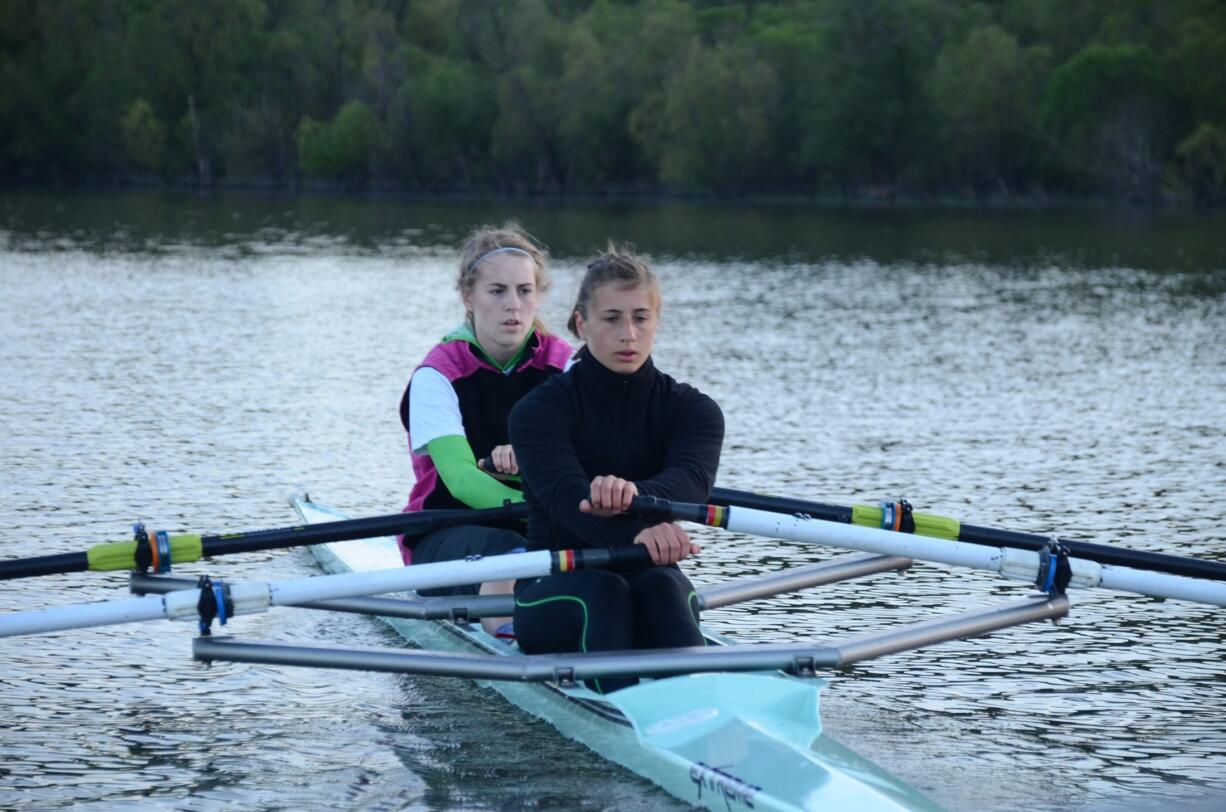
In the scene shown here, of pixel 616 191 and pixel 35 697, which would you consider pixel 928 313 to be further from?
pixel 616 191

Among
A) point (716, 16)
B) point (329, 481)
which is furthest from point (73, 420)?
point (716, 16)

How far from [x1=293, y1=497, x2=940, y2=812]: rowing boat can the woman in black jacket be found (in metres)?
0.22

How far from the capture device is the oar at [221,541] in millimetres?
6086

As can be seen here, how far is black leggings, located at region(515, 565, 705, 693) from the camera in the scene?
5516mm

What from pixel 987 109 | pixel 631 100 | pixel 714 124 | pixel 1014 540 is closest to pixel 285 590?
pixel 1014 540

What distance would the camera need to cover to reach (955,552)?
5.82m

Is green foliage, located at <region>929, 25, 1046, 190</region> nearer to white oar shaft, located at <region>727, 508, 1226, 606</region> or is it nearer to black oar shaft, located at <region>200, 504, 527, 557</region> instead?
black oar shaft, located at <region>200, 504, 527, 557</region>

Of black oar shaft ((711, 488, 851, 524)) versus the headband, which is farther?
the headband

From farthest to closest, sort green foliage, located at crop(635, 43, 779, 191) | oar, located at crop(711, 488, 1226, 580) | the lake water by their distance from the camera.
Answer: green foliage, located at crop(635, 43, 779, 191)
oar, located at crop(711, 488, 1226, 580)
the lake water

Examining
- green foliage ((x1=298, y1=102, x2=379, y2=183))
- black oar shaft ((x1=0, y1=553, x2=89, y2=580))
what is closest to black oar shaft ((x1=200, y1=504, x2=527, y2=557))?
black oar shaft ((x1=0, y1=553, x2=89, y2=580))

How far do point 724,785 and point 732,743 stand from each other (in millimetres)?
171

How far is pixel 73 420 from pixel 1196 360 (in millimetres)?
11929

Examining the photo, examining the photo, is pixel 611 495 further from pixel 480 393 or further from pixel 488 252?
pixel 488 252

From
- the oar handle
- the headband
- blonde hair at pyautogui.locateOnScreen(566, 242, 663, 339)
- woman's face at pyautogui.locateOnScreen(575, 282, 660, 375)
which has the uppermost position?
the headband
